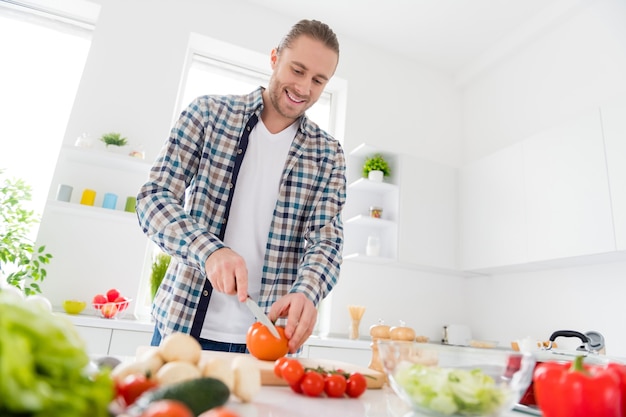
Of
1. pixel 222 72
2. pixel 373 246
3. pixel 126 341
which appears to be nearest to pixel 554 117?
pixel 373 246

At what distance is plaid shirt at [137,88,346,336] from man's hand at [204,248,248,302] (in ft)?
0.19

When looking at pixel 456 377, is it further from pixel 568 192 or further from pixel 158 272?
pixel 568 192

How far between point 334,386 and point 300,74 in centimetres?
94

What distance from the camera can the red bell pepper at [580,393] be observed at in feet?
1.65

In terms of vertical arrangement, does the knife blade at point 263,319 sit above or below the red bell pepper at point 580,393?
above

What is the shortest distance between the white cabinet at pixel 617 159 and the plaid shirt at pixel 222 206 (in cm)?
169

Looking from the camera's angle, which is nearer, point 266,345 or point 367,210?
point 266,345

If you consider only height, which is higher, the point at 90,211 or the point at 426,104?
the point at 426,104

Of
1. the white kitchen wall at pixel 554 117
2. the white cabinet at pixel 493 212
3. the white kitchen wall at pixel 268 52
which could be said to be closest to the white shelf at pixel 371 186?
the white kitchen wall at pixel 268 52

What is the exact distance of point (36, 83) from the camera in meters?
2.82

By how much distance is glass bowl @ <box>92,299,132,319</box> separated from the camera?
2.22 m

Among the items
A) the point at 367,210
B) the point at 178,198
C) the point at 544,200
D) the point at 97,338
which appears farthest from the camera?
the point at 367,210

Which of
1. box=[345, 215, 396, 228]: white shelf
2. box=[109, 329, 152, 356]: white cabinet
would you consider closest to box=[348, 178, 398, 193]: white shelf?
box=[345, 215, 396, 228]: white shelf

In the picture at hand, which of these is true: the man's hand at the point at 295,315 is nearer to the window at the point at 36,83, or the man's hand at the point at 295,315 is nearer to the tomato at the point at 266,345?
the tomato at the point at 266,345
